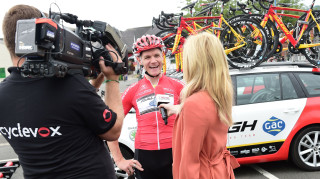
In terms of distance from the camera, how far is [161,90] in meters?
2.51

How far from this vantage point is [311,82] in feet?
14.0

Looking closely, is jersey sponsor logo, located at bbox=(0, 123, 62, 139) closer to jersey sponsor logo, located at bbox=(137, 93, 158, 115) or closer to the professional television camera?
the professional television camera

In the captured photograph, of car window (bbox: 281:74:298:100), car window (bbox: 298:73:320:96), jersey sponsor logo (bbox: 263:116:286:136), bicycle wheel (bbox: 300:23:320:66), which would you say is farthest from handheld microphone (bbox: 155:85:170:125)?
bicycle wheel (bbox: 300:23:320:66)

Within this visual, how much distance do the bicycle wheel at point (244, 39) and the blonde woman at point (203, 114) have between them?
3303 millimetres

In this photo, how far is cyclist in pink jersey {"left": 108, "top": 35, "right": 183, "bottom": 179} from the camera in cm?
235

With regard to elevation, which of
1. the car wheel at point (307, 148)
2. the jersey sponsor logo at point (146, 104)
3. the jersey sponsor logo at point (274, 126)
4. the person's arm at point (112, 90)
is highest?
the person's arm at point (112, 90)

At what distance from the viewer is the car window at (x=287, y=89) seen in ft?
13.6

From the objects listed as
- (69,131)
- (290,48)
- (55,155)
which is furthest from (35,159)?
(290,48)

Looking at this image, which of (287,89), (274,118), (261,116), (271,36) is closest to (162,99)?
(261,116)

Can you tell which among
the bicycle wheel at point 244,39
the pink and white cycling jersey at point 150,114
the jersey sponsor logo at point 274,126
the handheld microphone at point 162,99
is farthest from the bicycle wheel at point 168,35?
the handheld microphone at point 162,99

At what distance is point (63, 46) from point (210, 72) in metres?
0.85

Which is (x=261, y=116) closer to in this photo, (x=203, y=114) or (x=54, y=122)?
(x=203, y=114)

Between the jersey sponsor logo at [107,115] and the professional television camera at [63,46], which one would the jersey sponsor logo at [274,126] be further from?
the jersey sponsor logo at [107,115]

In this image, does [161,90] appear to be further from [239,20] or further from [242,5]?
[242,5]
